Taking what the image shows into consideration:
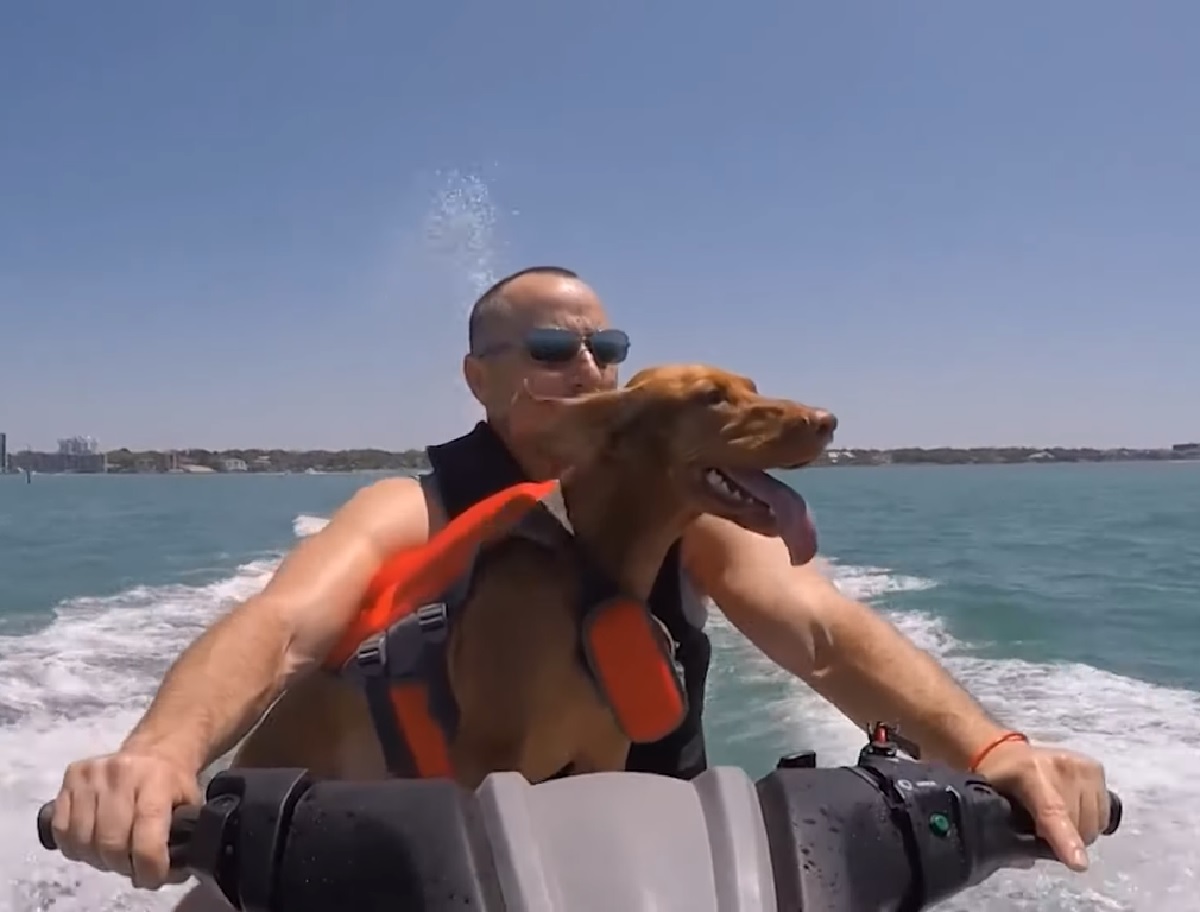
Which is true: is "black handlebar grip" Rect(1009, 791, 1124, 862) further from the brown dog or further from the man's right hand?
the man's right hand

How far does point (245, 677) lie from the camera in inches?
94.7

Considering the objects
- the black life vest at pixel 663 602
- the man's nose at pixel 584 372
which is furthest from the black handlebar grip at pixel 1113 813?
the man's nose at pixel 584 372

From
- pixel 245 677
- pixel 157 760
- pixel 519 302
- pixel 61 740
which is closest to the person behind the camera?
pixel 157 760

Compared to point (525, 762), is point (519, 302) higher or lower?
higher

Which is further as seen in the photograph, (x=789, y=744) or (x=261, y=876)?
(x=789, y=744)

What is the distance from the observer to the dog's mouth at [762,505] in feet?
8.23

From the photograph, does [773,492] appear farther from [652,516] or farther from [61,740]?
[61,740]

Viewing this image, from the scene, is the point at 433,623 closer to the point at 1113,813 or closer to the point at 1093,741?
the point at 1113,813

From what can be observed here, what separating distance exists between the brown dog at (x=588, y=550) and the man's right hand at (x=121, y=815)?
3.28ft

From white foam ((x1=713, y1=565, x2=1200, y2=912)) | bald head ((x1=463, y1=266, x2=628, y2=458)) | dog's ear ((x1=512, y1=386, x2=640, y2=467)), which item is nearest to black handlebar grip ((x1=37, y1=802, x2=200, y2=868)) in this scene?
dog's ear ((x1=512, y1=386, x2=640, y2=467))

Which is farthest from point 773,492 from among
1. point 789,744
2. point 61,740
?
point 61,740

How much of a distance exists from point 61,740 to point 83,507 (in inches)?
2124

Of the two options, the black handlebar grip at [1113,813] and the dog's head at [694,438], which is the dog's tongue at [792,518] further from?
the black handlebar grip at [1113,813]

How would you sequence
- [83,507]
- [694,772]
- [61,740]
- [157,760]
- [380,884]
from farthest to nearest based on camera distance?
[83,507]
[61,740]
[694,772]
[157,760]
[380,884]
